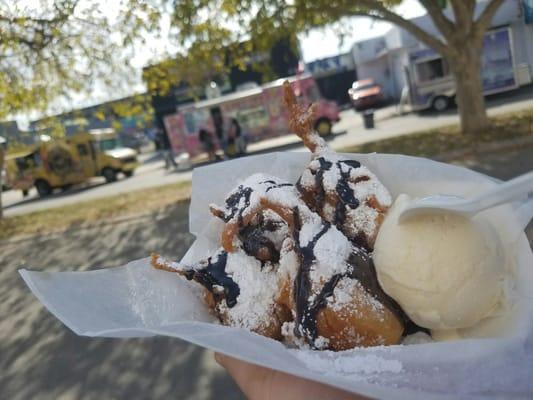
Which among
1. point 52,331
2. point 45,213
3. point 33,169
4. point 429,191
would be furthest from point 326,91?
point 429,191

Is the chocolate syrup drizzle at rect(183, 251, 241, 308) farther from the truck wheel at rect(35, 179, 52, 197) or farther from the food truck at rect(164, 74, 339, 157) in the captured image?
the truck wheel at rect(35, 179, 52, 197)

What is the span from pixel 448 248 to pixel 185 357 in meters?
3.15

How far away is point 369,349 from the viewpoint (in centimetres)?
112

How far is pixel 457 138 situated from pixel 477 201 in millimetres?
9742

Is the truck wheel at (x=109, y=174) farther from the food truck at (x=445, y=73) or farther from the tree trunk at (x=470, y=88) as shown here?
the tree trunk at (x=470, y=88)

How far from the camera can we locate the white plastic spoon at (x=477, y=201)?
0.92 meters

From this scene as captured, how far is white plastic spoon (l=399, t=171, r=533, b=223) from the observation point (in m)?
0.92

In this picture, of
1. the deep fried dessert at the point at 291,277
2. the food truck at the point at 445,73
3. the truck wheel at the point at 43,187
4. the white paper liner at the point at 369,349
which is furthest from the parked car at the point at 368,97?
the deep fried dessert at the point at 291,277

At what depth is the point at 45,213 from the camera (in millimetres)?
12703

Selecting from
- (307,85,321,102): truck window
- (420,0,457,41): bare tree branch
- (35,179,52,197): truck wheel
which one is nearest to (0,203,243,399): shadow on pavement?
(420,0,457,41): bare tree branch

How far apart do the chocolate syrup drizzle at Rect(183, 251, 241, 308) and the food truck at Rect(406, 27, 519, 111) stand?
54.3 feet

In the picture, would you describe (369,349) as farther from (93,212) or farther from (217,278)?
(93,212)

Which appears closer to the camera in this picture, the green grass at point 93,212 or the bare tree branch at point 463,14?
the bare tree branch at point 463,14

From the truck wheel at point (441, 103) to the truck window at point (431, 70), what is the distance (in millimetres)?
864
